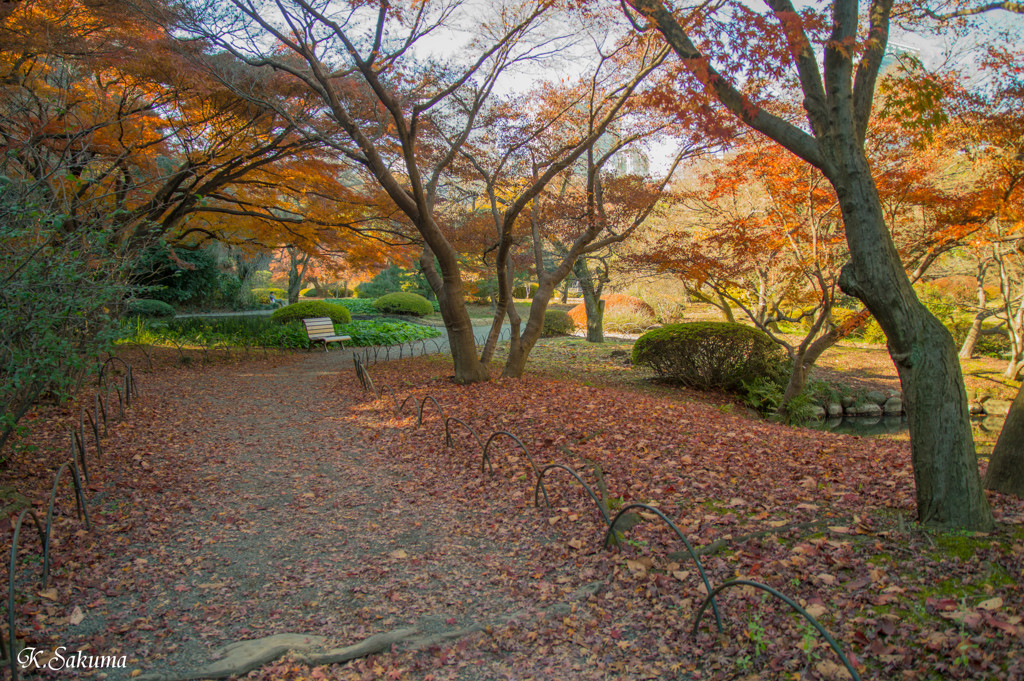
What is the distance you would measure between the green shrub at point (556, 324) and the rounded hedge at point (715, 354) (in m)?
8.14

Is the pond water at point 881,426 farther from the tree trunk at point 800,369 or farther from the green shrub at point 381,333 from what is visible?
the green shrub at point 381,333

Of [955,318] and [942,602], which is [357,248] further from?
[955,318]

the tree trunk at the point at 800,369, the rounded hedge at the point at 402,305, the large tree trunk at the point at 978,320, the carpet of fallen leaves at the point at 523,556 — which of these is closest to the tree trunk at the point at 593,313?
the tree trunk at the point at 800,369

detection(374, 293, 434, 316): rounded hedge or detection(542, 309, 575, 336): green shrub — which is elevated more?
detection(374, 293, 434, 316): rounded hedge

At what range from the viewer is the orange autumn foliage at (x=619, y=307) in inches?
761

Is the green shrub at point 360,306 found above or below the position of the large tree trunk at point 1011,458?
above

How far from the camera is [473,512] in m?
4.39

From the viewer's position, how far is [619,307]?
19.8 meters

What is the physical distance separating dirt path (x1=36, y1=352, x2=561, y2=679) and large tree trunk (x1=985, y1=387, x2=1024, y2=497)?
127 inches

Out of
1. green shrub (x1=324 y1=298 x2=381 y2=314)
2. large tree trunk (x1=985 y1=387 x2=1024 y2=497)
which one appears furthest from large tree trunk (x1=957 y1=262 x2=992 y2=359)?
green shrub (x1=324 y1=298 x2=381 y2=314)

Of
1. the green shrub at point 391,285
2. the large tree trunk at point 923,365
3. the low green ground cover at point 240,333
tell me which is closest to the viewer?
the large tree trunk at point 923,365

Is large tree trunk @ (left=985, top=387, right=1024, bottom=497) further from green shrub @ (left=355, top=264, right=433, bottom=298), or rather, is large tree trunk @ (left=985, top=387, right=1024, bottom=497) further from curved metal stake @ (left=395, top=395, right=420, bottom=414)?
green shrub @ (left=355, top=264, right=433, bottom=298)

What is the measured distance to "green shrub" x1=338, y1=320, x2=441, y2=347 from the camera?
1468cm

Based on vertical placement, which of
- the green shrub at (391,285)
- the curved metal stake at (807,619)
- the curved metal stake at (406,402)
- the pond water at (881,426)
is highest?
the green shrub at (391,285)
